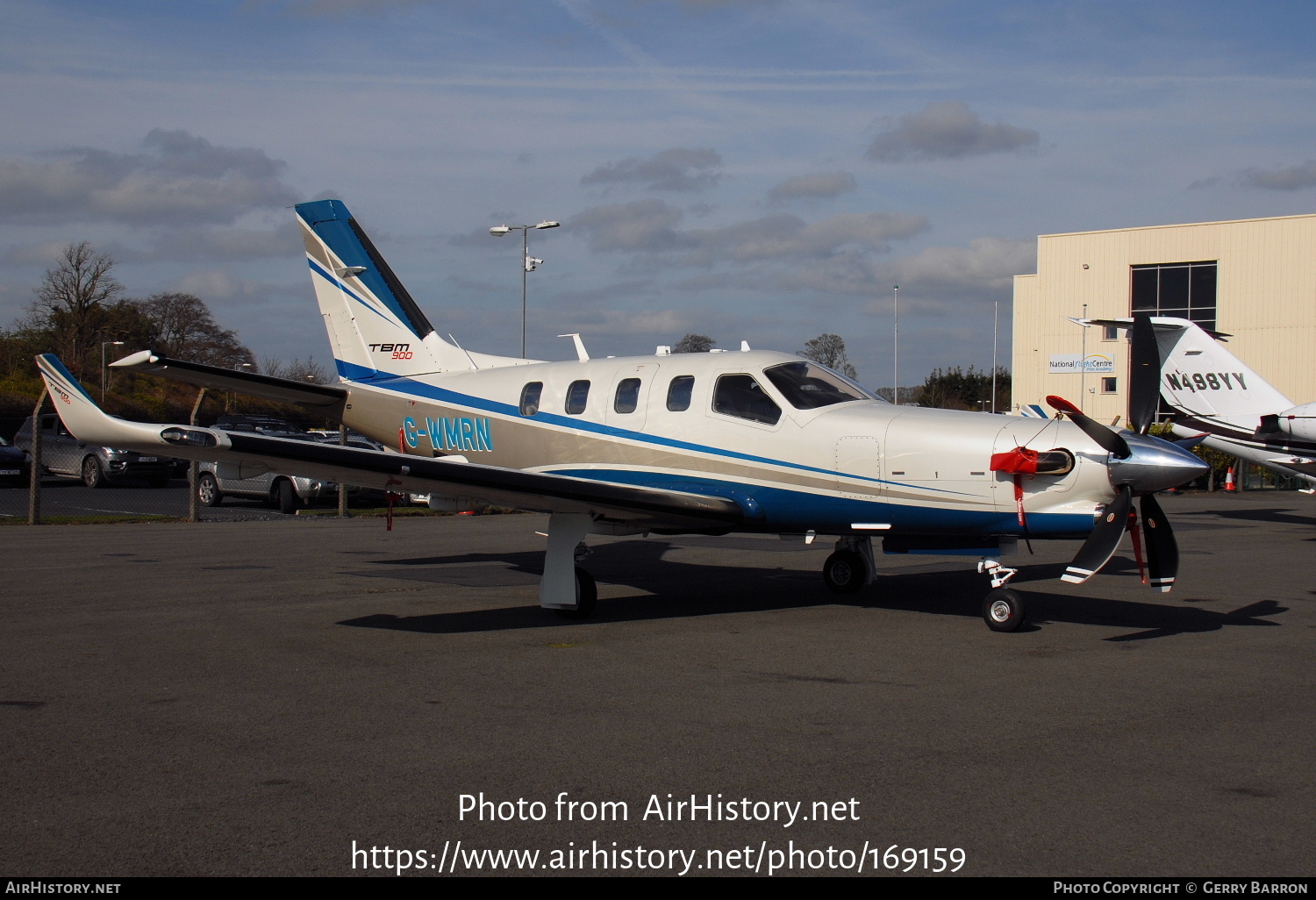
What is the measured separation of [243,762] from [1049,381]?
192 ft

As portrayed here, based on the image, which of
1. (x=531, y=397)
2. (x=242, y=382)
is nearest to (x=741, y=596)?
(x=531, y=397)

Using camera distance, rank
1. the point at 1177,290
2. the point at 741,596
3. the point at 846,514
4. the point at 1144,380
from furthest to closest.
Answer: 1. the point at 1177,290
2. the point at 741,596
3. the point at 1144,380
4. the point at 846,514

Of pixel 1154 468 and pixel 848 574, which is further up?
pixel 1154 468

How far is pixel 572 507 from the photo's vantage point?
31.8 feet

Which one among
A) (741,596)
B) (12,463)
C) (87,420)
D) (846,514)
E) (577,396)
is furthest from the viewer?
(12,463)

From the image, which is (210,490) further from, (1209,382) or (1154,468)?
(1209,382)

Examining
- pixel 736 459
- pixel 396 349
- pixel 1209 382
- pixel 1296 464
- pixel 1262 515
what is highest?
pixel 1209 382

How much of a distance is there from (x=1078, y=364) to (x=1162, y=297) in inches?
216

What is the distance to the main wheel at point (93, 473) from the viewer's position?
2672 centimetres

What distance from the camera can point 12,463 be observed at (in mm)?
27312

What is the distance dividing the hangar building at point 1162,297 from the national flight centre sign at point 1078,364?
5 cm

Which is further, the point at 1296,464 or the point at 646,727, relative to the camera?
the point at 1296,464
